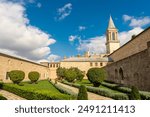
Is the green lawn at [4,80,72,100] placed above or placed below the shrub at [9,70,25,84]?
below

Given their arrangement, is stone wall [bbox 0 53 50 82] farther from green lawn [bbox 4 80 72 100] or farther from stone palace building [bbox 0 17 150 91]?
green lawn [bbox 4 80 72 100]

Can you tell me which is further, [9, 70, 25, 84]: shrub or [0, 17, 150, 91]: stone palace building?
[9, 70, 25, 84]: shrub

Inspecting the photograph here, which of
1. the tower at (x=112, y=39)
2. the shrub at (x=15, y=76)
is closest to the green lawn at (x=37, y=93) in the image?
the shrub at (x=15, y=76)

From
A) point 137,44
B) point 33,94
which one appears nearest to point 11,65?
point 33,94

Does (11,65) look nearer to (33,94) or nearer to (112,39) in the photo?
(33,94)

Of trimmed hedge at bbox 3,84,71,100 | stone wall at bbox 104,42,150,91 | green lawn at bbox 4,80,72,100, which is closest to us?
trimmed hedge at bbox 3,84,71,100

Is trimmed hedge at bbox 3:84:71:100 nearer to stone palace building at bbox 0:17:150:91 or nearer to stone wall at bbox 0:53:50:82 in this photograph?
stone wall at bbox 0:53:50:82

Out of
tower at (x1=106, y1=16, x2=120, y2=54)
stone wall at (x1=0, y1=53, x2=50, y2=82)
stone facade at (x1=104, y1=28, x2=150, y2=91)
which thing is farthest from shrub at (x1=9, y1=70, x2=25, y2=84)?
tower at (x1=106, y1=16, x2=120, y2=54)

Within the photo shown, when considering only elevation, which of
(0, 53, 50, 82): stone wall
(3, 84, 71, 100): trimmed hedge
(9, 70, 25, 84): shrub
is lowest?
(3, 84, 71, 100): trimmed hedge

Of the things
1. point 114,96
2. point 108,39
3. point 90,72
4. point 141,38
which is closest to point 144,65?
point 114,96

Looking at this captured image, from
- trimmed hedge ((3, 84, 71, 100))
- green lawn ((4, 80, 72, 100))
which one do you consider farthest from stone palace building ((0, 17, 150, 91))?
trimmed hedge ((3, 84, 71, 100))

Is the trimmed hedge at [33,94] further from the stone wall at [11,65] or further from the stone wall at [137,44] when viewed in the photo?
the stone wall at [137,44]

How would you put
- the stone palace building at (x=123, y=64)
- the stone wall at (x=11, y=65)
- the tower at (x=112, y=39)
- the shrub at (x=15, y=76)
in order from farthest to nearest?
the tower at (x=112, y=39) → the stone wall at (x=11, y=65) → the shrub at (x=15, y=76) → the stone palace building at (x=123, y=64)

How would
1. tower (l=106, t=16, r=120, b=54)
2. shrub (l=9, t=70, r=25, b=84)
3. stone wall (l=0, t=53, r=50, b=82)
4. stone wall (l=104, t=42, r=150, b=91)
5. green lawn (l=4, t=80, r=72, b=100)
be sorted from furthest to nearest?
tower (l=106, t=16, r=120, b=54) → stone wall (l=0, t=53, r=50, b=82) → shrub (l=9, t=70, r=25, b=84) → stone wall (l=104, t=42, r=150, b=91) → green lawn (l=4, t=80, r=72, b=100)
